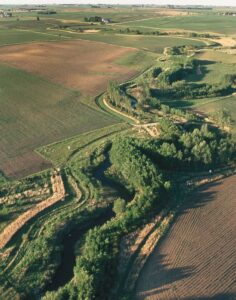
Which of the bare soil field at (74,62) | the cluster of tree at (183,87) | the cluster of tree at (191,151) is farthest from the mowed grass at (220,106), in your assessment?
the bare soil field at (74,62)

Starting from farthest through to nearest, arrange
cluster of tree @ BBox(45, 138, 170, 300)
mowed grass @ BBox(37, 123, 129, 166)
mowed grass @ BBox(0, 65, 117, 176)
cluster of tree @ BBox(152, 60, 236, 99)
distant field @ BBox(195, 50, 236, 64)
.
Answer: distant field @ BBox(195, 50, 236, 64) < cluster of tree @ BBox(152, 60, 236, 99) < mowed grass @ BBox(0, 65, 117, 176) < mowed grass @ BBox(37, 123, 129, 166) < cluster of tree @ BBox(45, 138, 170, 300)

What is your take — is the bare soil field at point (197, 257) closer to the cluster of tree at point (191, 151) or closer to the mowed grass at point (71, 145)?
the cluster of tree at point (191, 151)

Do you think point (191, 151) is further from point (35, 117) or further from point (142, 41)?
point (142, 41)

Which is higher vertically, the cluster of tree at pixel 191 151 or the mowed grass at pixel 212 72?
the mowed grass at pixel 212 72

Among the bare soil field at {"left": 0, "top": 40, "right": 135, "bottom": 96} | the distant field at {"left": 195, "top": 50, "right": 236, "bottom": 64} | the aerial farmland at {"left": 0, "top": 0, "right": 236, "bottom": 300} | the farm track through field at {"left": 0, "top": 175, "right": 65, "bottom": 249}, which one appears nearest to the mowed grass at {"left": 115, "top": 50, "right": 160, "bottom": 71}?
the bare soil field at {"left": 0, "top": 40, "right": 135, "bottom": 96}

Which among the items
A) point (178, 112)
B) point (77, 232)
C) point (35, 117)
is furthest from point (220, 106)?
point (77, 232)

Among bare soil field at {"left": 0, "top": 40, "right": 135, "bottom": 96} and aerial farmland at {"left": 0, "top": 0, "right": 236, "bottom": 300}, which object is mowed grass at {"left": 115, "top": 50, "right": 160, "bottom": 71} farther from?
aerial farmland at {"left": 0, "top": 0, "right": 236, "bottom": 300}
